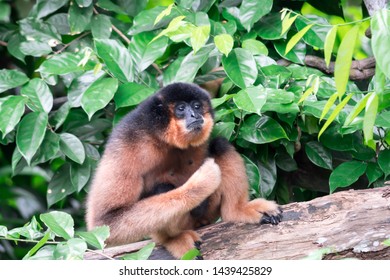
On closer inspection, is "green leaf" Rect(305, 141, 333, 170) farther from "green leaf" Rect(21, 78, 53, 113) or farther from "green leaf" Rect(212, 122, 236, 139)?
"green leaf" Rect(21, 78, 53, 113)

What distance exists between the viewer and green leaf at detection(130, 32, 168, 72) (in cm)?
526

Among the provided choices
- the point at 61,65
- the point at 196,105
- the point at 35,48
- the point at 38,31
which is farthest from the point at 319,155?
the point at 38,31

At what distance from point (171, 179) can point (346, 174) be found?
1.35 meters

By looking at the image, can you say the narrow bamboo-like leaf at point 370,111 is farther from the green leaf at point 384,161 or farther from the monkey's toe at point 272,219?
the green leaf at point 384,161

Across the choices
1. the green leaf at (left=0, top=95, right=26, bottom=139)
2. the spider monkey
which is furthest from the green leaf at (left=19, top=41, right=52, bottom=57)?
the spider monkey

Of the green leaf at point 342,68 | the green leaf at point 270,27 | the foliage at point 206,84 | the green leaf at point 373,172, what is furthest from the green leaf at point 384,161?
the green leaf at point 342,68

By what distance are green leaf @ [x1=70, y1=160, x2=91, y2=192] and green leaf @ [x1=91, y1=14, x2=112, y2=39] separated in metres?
1.19

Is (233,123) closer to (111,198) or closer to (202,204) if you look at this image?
(202,204)

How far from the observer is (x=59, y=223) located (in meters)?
3.68

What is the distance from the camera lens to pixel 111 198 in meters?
4.38

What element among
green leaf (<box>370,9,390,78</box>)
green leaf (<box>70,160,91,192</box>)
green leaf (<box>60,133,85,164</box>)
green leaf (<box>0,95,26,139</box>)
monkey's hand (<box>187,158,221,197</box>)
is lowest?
green leaf (<box>70,160,91,192</box>)

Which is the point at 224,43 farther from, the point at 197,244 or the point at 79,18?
the point at 79,18

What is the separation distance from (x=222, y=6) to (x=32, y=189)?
3.42 m
